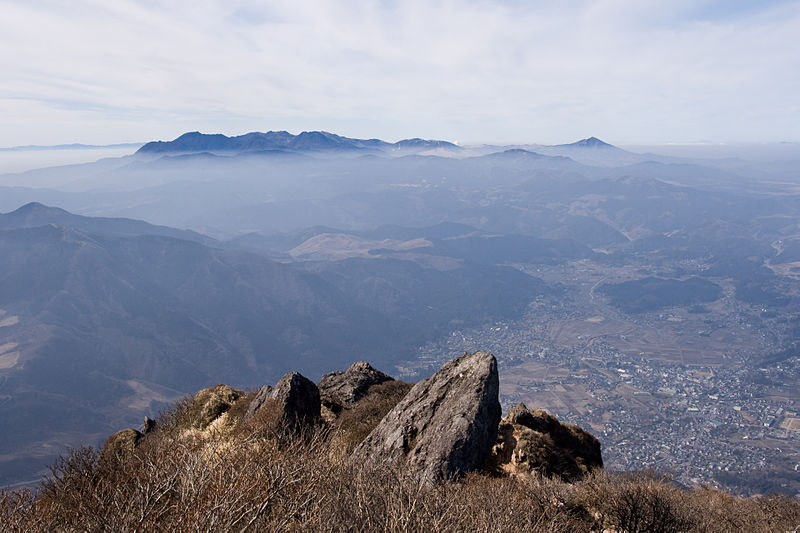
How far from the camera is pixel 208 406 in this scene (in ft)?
92.5

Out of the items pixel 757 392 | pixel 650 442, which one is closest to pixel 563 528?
pixel 650 442

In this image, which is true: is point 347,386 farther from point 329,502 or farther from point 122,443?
point 329,502

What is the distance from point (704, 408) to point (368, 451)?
16590 cm

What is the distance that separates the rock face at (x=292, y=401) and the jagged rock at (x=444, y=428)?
527 centimetres

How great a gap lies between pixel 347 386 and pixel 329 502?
18829 mm

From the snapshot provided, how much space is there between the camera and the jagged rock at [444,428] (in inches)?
636

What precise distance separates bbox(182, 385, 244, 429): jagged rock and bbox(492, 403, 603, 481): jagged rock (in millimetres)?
17978

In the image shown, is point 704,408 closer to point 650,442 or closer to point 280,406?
point 650,442

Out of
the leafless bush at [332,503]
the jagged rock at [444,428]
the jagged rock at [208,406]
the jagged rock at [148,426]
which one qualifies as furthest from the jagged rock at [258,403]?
the jagged rock at [148,426]

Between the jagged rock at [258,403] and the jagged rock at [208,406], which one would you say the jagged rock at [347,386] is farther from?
the jagged rock at [208,406]

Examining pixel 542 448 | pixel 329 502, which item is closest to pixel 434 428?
pixel 542 448

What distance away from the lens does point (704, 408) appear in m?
143

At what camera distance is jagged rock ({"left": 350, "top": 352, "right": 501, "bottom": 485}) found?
16156mm

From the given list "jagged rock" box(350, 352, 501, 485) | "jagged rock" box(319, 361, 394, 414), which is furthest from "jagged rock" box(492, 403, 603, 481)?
"jagged rock" box(319, 361, 394, 414)
